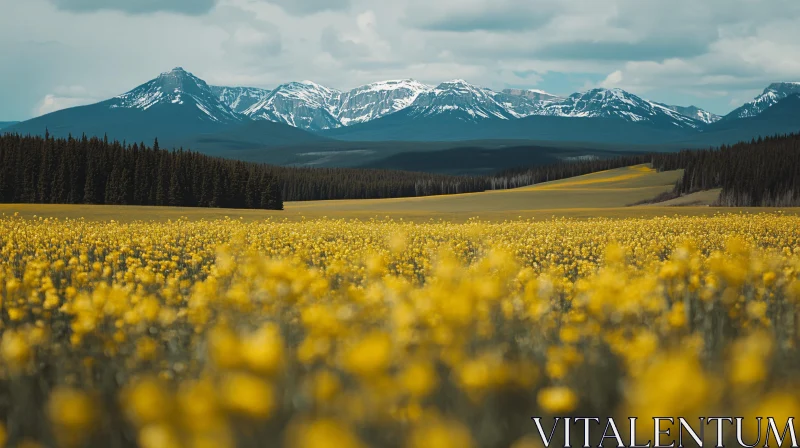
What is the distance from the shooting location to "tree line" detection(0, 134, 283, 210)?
83000mm

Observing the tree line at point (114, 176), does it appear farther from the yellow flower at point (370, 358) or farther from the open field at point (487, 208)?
the yellow flower at point (370, 358)

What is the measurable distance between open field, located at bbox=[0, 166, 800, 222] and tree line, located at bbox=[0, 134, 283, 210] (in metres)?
16.2

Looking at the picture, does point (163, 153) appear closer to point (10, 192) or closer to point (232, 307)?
point (10, 192)

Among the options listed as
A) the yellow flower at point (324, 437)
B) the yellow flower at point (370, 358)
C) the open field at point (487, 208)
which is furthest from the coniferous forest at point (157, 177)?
the yellow flower at point (324, 437)

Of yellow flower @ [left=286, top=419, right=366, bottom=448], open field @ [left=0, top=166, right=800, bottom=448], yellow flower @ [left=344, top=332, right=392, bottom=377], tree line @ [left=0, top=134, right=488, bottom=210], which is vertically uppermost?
tree line @ [left=0, top=134, right=488, bottom=210]

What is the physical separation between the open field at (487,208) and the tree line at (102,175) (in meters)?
16.2

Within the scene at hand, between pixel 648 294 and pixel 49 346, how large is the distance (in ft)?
19.9

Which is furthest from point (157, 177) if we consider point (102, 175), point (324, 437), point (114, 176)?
point (324, 437)

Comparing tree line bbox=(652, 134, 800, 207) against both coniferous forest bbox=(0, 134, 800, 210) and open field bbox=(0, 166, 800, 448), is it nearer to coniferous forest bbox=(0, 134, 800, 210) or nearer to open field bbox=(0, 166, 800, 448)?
coniferous forest bbox=(0, 134, 800, 210)

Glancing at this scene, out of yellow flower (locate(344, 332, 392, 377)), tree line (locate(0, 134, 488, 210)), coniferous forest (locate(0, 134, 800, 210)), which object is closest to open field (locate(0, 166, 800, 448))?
yellow flower (locate(344, 332, 392, 377))

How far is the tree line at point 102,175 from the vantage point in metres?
83.0

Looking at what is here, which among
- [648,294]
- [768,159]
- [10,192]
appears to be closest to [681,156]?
[768,159]

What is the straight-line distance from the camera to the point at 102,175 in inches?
3354

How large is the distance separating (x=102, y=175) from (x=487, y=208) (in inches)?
2260
